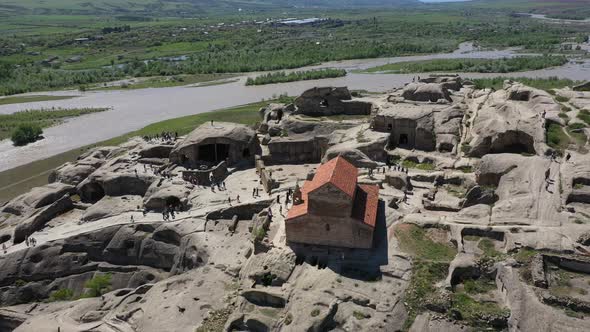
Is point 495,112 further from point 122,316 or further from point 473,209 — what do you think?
point 122,316

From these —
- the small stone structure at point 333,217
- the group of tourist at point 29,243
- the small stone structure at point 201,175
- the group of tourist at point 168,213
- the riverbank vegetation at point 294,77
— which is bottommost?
the group of tourist at point 29,243

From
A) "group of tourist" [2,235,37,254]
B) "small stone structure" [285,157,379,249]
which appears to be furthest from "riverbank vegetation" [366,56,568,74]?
"group of tourist" [2,235,37,254]

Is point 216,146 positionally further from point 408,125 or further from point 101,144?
point 101,144

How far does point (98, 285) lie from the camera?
32.6 meters

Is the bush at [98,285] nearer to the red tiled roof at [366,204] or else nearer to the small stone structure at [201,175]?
the small stone structure at [201,175]

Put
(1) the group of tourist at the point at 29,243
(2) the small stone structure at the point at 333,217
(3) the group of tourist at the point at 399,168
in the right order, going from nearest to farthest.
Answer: (2) the small stone structure at the point at 333,217 < (1) the group of tourist at the point at 29,243 < (3) the group of tourist at the point at 399,168

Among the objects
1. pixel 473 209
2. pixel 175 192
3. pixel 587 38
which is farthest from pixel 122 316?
pixel 587 38

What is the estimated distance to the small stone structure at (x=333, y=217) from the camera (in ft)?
85.0

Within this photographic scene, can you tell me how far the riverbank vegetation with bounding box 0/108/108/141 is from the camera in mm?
66750

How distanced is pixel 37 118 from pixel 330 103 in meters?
46.0

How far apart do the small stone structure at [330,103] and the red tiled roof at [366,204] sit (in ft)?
77.3

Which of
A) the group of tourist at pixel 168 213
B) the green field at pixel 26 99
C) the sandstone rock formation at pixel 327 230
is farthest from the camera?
the green field at pixel 26 99

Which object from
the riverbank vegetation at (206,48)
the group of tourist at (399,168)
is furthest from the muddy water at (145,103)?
the group of tourist at (399,168)

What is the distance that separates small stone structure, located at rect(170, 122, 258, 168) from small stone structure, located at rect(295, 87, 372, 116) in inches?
388
